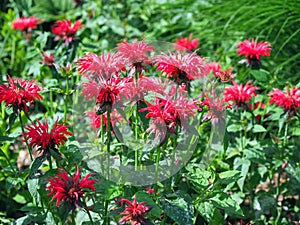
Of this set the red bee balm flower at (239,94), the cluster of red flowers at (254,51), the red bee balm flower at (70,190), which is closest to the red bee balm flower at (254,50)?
the cluster of red flowers at (254,51)

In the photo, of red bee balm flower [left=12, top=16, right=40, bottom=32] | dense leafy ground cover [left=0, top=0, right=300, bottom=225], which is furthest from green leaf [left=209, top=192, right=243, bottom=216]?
red bee balm flower [left=12, top=16, right=40, bottom=32]

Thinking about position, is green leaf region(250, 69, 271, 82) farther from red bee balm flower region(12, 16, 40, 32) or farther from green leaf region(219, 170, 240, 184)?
red bee balm flower region(12, 16, 40, 32)

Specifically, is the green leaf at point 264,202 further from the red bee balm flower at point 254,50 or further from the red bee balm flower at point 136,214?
the red bee balm flower at point 136,214

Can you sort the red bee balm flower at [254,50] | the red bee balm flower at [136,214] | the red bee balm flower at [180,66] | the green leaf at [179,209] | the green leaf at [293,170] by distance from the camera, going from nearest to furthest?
the red bee balm flower at [136,214] < the green leaf at [179,209] < the red bee balm flower at [180,66] < the green leaf at [293,170] < the red bee balm flower at [254,50]

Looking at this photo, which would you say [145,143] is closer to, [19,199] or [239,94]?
[239,94]

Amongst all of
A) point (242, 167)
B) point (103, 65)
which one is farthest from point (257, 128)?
point (103, 65)

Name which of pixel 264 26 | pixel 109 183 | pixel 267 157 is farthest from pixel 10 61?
pixel 109 183

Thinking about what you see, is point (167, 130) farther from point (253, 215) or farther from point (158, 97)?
point (253, 215)

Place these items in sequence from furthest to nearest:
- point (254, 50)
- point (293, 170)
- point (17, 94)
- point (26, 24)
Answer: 1. point (26, 24)
2. point (254, 50)
3. point (293, 170)
4. point (17, 94)

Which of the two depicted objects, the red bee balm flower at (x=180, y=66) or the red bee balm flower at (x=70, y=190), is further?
the red bee balm flower at (x=180, y=66)

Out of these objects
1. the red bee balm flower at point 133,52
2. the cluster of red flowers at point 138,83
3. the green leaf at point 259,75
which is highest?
the red bee balm flower at point 133,52

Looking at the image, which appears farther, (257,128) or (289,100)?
(257,128)

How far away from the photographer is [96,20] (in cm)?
310

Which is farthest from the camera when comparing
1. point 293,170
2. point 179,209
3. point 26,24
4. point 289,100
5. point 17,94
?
point 26,24
